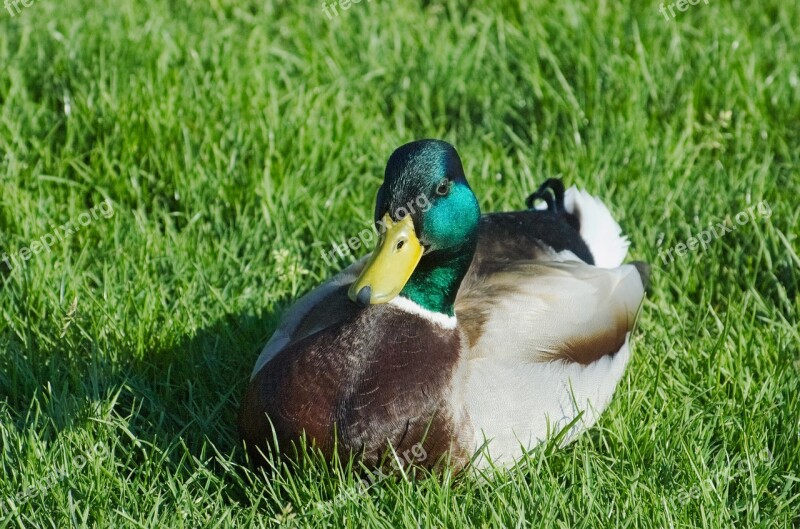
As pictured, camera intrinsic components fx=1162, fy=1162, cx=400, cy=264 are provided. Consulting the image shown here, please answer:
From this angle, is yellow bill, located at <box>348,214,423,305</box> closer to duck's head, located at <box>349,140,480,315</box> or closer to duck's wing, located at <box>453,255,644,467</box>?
duck's head, located at <box>349,140,480,315</box>

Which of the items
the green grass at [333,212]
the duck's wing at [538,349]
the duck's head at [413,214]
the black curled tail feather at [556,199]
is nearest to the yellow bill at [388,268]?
the duck's head at [413,214]

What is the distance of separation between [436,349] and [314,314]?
465mm

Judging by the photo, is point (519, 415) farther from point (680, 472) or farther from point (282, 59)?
point (282, 59)

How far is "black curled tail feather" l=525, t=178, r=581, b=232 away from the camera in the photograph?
4.25m

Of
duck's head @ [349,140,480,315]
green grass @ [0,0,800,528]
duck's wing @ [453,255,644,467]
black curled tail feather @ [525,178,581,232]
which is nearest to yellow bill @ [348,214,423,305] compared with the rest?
duck's head @ [349,140,480,315]

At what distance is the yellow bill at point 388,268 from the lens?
3.09 metres

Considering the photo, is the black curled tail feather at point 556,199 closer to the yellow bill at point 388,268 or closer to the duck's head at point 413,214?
the duck's head at point 413,214

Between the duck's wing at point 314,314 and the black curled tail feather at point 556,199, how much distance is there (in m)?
0.85

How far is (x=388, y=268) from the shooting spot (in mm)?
3104

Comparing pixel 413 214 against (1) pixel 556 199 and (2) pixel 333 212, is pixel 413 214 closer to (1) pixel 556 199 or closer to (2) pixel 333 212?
(1) pixel 556 199

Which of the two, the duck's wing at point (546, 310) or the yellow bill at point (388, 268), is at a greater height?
the yellow bill at point (388, 268)

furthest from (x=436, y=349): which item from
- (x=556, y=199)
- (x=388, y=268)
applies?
(x=556, y=199)

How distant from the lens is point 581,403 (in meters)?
3.45

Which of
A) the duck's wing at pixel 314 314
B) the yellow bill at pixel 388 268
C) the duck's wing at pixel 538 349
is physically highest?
the yellow bill at pixel 388 268
